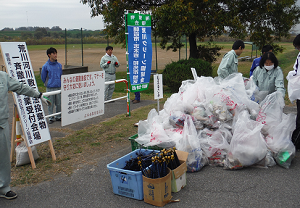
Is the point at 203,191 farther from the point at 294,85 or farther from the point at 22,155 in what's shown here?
the point at 22,155

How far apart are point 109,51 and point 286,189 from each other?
6988 millimetres

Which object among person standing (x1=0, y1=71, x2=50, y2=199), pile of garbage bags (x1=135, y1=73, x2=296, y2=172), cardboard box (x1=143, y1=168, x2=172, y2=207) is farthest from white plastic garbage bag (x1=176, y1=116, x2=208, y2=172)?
person standing (x1=0, y1=71, x2=50, y2=199)

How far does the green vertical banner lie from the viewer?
277 inches

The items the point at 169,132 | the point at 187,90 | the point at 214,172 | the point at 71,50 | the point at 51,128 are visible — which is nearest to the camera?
the point at 214,172

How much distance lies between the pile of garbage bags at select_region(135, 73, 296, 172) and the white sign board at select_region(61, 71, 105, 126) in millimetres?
1439

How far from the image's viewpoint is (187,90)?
5.23 metres

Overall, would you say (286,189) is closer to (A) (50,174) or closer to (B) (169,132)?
(B) (169,132)

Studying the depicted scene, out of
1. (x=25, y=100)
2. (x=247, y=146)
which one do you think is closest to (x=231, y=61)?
(x=247, y=146)

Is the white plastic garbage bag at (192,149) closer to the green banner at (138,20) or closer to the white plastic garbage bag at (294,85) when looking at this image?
the white plastic garbage bag at (294,85)

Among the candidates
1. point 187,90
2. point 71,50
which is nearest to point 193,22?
point 187,90

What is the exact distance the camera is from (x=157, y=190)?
329cm

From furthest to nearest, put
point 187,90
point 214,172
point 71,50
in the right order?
point 71,50 < point 187,90 < point 214,172

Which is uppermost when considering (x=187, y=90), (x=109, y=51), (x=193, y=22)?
(x=193, y=22)

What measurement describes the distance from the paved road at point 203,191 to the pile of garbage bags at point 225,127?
20 centimetres
